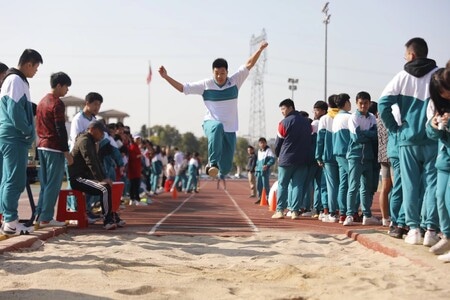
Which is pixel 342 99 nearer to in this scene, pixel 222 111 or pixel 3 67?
pixel 222 111

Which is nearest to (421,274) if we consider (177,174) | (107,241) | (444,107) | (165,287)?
(444,107)

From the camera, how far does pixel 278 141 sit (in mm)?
11328

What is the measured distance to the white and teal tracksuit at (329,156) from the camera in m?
10.3

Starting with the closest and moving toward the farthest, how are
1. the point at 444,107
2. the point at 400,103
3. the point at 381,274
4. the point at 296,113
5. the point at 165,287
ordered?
the point at 165,287 → the point at 381,274 → the point at 444,107 → the point at 400,103 → the point at 296,113

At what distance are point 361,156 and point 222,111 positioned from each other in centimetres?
239

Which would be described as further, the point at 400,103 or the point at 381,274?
the point at 400,103

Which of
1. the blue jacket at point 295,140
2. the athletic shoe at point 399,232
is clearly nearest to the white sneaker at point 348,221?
the blue jacket at point 295,140

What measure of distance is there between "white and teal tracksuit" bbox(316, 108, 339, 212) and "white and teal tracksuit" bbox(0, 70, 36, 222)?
5.10m

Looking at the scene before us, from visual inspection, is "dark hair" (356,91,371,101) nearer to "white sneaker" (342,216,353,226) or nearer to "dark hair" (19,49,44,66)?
"white sneaker" (342,216,353,226)

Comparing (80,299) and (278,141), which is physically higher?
(278,141)

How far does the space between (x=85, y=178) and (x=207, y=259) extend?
347 cm

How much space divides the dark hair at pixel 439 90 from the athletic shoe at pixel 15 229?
189 inches

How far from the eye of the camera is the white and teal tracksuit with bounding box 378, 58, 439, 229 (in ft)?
20.7

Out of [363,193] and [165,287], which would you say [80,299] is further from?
[363,193]
